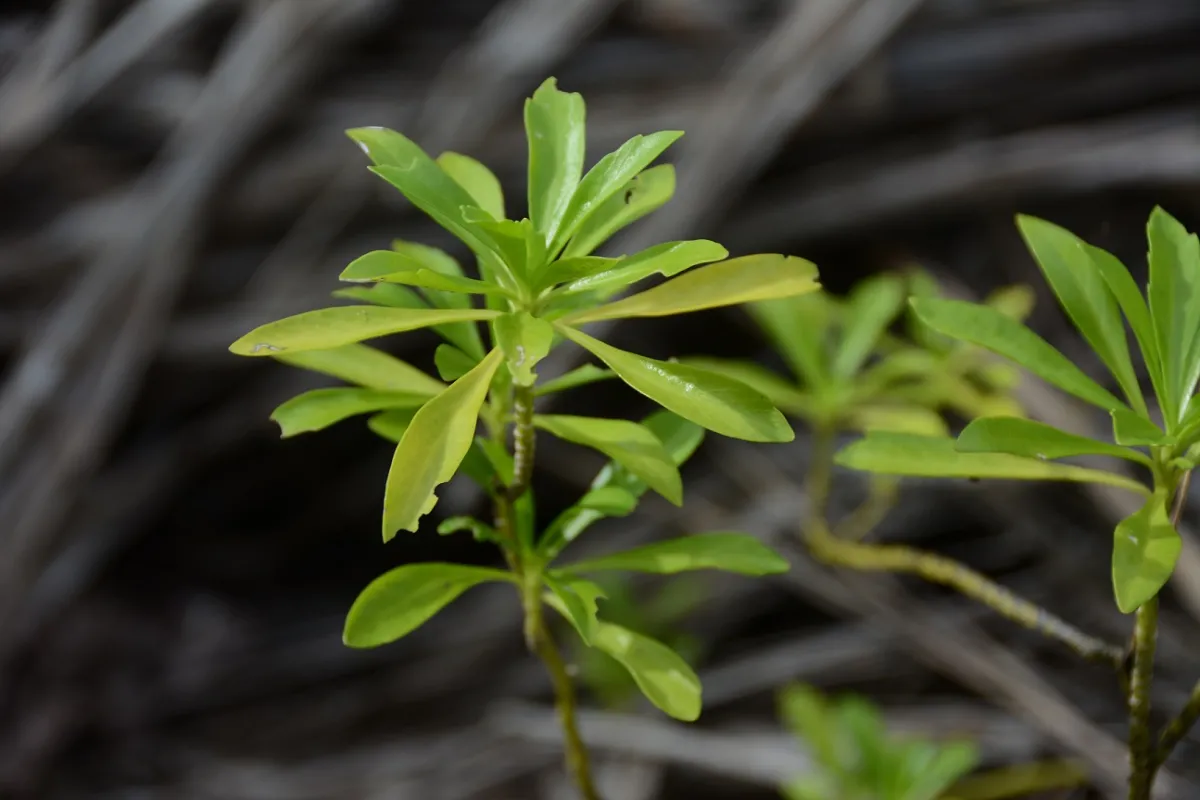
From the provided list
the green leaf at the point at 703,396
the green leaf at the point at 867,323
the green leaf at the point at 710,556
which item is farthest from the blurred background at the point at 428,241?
the green leaf at the point at 703,396

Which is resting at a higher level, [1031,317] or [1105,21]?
[1105,21]

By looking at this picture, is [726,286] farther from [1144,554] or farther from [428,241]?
[428,241]

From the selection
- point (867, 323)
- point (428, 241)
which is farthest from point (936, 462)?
point (428, 241)

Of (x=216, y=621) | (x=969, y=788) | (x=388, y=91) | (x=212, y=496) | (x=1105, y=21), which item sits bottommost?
(x=969, y=788)

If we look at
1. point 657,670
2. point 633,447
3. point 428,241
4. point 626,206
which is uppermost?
point 428,241

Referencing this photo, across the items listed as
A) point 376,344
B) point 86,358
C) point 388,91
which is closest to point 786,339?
point 376,344

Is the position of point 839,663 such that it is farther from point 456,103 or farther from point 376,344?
point 456,103
